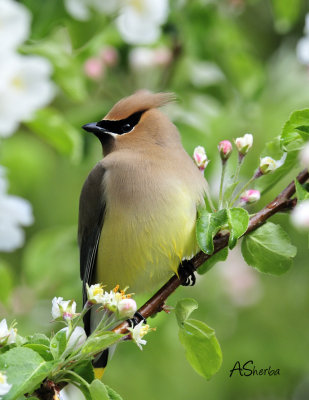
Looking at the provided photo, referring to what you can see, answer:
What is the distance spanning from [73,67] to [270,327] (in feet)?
7.97

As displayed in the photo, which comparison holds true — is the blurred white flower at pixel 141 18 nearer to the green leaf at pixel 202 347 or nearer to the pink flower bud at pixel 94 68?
the pink flower bud at pixel 94 68

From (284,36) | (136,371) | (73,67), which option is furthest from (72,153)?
(284,36)

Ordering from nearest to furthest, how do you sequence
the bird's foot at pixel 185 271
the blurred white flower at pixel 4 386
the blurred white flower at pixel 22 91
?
the blurred white flower at pixel 4 386
the blurred white flower at pixel 22 91
the bird's foot at pixel 185 271

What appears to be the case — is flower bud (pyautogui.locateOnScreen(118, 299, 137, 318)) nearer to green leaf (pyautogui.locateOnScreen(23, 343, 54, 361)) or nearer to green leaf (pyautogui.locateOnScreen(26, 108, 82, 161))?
green leaf (pyautogui.locateOnScreen(23, 343, 54, 361))

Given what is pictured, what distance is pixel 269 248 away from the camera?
252cm

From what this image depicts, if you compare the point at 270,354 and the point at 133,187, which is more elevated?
the point at 133,187

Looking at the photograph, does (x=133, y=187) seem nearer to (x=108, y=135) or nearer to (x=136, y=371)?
(x=108, y=135)

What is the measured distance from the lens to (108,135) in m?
3.56

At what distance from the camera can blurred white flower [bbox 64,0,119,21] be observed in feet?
10.2

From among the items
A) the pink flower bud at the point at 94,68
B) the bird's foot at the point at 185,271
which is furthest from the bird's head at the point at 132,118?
the pink flower bud at the point at 94,68

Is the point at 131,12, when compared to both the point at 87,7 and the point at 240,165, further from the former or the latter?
the point at 240,165

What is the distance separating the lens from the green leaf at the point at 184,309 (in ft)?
8.17

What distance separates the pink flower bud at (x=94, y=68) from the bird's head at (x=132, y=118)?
0.85 metres

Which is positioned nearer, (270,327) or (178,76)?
(178,76)
